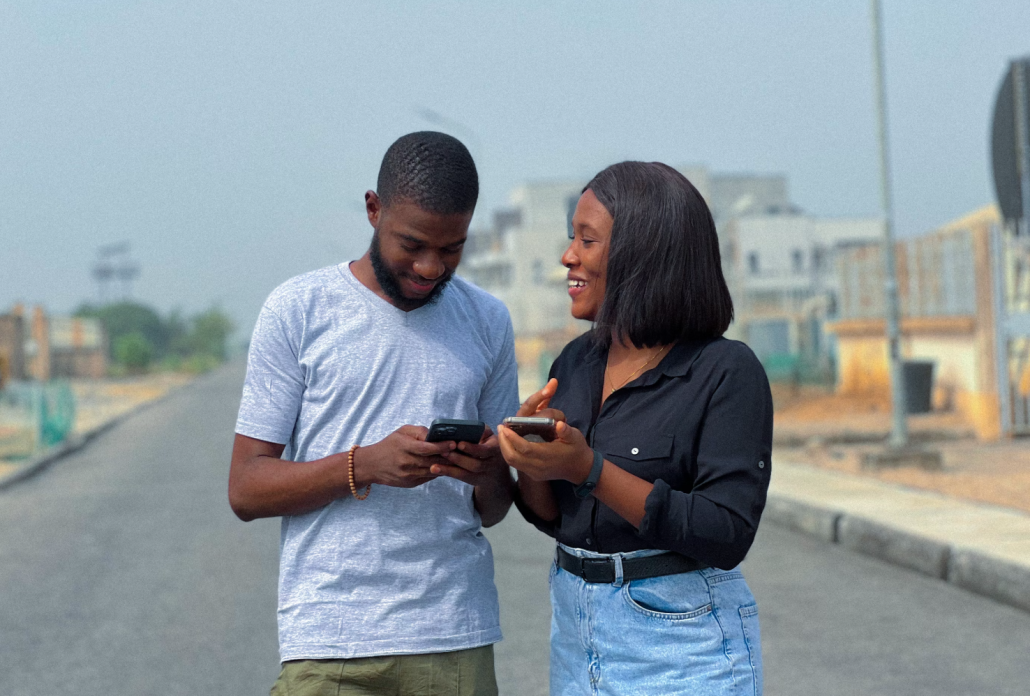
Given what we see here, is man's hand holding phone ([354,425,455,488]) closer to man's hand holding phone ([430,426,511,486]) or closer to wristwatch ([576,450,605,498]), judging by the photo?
man's hand holding phone ([430,426,511,486])

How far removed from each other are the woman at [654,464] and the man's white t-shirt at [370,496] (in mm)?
206

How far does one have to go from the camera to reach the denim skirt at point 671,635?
7.14 feet

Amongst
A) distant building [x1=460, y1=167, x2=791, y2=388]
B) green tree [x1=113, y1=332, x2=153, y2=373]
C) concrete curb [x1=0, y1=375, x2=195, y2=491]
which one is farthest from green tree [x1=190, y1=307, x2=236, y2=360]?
concrete curb [x1=0, y1=375, x2=195, y2=491]

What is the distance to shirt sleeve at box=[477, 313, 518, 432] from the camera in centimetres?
262

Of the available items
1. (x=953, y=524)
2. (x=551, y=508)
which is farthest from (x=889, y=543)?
(x=551, y=508)

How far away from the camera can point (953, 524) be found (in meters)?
8.77

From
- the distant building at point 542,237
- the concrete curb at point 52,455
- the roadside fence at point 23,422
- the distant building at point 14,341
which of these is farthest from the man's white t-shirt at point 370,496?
the distant building at point 542,237

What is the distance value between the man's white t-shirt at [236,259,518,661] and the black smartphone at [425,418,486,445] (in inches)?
10.1

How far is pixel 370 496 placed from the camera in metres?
2.39

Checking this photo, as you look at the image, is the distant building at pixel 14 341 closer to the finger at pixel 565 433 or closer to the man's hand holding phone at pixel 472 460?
the man's hand holding phone at pixel 472 460

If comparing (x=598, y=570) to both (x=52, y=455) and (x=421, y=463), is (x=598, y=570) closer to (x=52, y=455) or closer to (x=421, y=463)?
(x=421, y=463)

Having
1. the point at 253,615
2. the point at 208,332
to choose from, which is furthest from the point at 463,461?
the point at 208,332

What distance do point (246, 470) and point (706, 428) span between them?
94 centimetres

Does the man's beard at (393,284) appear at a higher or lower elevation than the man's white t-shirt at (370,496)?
higher
